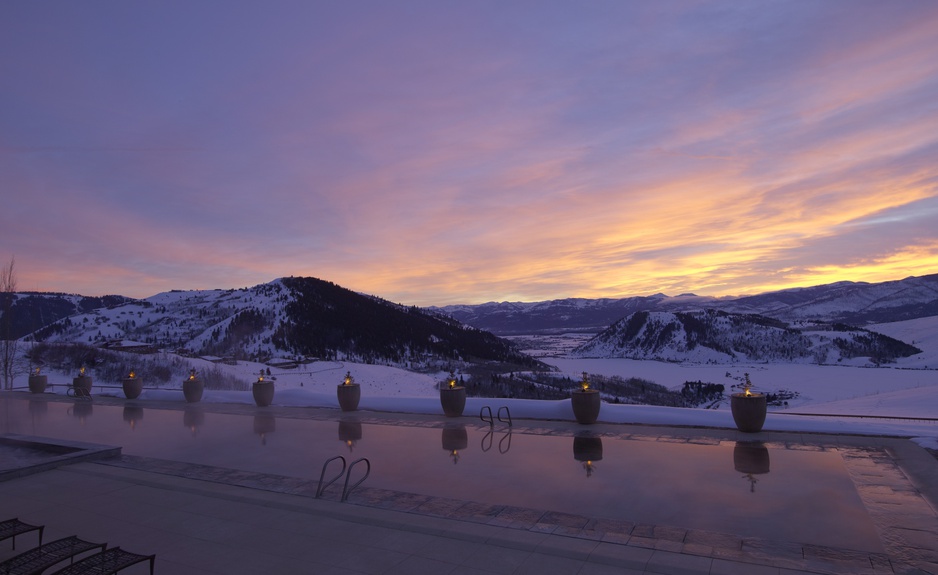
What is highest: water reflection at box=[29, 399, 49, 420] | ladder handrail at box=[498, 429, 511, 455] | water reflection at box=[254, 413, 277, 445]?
water reflection at box=[29, 399, 49, 420]

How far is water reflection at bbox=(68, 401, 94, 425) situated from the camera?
17422 mm

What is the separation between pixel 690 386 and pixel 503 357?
45790 millimetres

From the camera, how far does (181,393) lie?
2117cm

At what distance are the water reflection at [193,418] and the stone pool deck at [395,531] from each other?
5053 millimetres

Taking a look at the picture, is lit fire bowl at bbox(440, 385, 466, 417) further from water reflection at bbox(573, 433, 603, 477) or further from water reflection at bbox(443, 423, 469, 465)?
water reflection at bbox(573, 433, 603, 477)

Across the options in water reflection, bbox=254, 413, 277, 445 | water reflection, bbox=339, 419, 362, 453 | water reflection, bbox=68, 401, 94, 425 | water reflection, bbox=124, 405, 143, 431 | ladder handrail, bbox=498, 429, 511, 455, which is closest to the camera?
ladder handrail, bbox=498, 429, 511, 455

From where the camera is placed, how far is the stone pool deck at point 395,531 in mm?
5516

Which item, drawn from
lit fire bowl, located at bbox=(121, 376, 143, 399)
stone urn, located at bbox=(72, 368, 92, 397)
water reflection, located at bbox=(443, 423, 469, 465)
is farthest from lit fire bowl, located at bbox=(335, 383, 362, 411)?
stone urn, located at bbox=(72, 368, 92, 397)

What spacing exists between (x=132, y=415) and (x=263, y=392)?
3.99 m

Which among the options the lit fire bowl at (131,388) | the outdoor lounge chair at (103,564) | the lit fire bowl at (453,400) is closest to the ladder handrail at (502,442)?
the lit fire bowl at (453,400)

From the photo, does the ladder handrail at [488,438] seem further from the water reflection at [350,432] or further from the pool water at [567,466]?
the water reflection at [350,432]

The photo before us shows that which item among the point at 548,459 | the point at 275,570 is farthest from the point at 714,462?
the point at 275,570

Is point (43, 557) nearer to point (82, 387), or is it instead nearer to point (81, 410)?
point (81, 410)

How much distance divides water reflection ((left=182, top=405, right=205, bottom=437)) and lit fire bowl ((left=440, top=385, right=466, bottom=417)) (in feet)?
20.4
